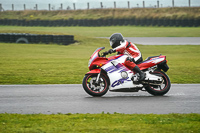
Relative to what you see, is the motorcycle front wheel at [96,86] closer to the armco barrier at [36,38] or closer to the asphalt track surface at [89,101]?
the asphalt track surface at [89,101]

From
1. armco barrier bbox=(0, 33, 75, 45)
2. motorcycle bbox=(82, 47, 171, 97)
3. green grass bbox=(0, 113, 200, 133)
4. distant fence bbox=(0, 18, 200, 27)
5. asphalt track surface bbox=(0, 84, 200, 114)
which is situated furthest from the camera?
distant fence bbox=(0, 18, 200, 27)

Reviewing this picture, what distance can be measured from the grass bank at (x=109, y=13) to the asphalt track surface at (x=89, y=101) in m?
45.8

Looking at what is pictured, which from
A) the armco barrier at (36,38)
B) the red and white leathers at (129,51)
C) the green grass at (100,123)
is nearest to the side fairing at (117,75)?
the red and white leathers at (129,51)

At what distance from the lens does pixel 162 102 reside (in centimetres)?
828

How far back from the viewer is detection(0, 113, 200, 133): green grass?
5.53 m

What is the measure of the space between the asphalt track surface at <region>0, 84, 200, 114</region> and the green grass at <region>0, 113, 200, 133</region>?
58cm

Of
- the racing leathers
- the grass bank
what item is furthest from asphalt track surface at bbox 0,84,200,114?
the grass bank

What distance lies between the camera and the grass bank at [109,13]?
2263 inches

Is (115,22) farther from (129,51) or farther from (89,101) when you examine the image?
(89,101)

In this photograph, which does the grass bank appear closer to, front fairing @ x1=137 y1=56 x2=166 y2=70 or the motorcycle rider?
front fairing @ x1=137 y1=56 x2=166 y2=70

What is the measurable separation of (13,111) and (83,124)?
1.95 metres

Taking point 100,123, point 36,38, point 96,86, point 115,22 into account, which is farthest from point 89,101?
point 115,22

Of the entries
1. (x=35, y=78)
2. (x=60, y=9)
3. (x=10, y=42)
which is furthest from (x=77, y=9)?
(x=35, y=78)

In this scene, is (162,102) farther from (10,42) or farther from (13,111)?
(10,42)
